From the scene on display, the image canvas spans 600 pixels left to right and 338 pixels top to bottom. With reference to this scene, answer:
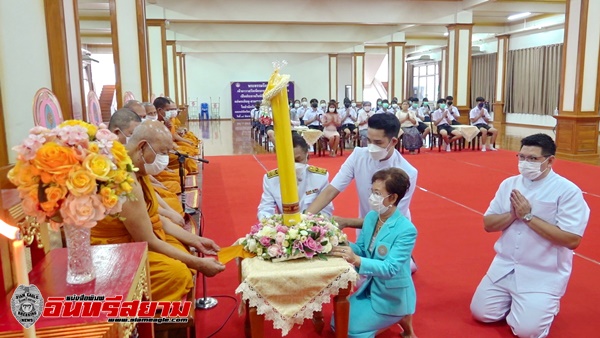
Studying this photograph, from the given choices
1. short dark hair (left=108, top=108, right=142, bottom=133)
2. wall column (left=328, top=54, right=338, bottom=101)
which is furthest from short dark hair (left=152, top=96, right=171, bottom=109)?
wall column (left=328, top=54, right=338, bottom=101)

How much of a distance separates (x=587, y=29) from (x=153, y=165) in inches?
349

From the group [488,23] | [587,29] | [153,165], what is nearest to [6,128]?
[153,165]

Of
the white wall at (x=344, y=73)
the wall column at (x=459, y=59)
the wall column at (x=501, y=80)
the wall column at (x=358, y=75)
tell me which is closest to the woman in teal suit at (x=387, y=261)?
the wall column at (x=459, y=59)

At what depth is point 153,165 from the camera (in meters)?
2.34

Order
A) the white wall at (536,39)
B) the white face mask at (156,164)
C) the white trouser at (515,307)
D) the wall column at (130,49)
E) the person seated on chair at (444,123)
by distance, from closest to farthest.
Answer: the white face mask at (156,164) < the white trouser at (515,307) < the wall column at (130,49) < the person seated on chair at (444,123) < the white wall at (536,39)

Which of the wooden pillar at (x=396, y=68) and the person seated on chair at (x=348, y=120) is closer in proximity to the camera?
the person seated on chair at (x=348, y=120)

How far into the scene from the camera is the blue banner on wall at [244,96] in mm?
23478

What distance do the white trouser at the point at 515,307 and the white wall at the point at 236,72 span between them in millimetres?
20882

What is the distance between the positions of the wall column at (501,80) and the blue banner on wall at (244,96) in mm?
9614

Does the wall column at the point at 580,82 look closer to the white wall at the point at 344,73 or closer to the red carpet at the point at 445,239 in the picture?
the red carpet at the point at 445,239

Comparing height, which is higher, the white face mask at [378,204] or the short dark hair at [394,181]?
the short dark hair at [394,181]

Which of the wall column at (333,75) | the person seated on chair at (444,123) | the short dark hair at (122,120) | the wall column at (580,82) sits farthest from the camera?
the wall column at (333,75)

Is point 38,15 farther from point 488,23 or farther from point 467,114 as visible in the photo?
point 488,23

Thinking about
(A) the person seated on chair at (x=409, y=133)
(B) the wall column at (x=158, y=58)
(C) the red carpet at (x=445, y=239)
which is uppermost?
(B) the wall column at (x=158, y=58)
